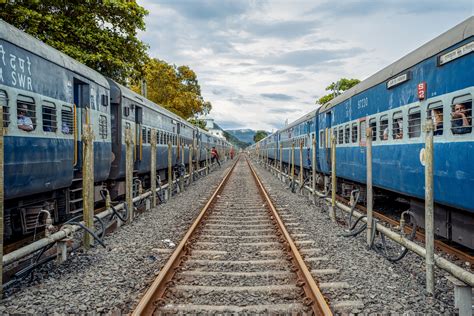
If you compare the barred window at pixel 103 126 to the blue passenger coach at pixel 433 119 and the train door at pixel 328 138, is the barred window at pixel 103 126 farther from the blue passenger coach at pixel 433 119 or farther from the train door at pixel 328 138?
the train door at pixel 328 138

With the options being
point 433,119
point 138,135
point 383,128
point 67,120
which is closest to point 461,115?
point 433,119

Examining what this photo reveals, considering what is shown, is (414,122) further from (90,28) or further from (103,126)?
(90,28)

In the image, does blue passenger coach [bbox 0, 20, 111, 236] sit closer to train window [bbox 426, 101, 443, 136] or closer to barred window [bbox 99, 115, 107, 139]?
barred window [bbox 99, 115, 107, 139]

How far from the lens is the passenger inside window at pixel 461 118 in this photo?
5.92m

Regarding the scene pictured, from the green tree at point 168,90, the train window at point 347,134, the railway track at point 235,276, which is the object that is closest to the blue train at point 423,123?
the train window at point 347,134

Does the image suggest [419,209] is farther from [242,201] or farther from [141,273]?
[242,201]

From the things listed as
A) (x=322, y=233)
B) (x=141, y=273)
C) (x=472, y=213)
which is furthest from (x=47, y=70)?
(x=472, y=213)

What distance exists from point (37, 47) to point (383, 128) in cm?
774

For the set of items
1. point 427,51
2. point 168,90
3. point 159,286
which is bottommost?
point 159,286

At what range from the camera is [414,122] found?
25.9 ft

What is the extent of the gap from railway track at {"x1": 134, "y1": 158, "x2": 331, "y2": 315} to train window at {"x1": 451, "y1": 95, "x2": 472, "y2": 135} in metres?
3.12

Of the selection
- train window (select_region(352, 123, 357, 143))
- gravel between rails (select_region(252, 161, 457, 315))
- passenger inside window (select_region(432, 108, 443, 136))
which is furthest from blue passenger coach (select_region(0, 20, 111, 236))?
train window (select_region(352, 123, 357, 143))

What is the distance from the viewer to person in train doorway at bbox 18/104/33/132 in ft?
21.7

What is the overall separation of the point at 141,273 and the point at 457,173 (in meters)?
5.06
